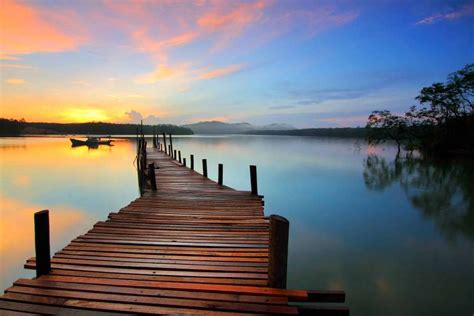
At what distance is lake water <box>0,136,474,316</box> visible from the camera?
6012mm

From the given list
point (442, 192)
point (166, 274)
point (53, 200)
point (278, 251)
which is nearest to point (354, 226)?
point (278, 251)

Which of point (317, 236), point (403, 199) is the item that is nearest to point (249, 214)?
point (317, 236)

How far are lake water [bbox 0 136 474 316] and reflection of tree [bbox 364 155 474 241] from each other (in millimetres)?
54

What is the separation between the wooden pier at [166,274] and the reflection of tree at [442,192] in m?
8.74

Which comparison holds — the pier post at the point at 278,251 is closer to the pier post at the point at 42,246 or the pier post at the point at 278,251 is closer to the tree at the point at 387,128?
the pier post at the point at 42,246

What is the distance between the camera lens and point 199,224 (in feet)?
20.3

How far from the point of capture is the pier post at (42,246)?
→ 12.4ft

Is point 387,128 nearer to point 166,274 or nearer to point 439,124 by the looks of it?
point 439,124

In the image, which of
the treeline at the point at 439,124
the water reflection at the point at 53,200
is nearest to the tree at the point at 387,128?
the treeline at the point at 439,124

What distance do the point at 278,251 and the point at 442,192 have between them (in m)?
17.7

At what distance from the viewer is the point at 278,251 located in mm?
3393

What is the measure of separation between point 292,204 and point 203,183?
15.9 feet

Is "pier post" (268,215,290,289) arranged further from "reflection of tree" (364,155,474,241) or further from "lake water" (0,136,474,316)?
"reflection of tree" (364,155,474,241)

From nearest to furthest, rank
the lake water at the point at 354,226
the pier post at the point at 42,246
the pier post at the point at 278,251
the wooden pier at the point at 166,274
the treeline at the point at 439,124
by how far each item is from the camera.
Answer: the wooden pier at the point at 166,274
the pier post at the point at 278,251
the pier post at the point at 42,246
the lake water at the point at 354,226
the treeline at the point at 439,124
